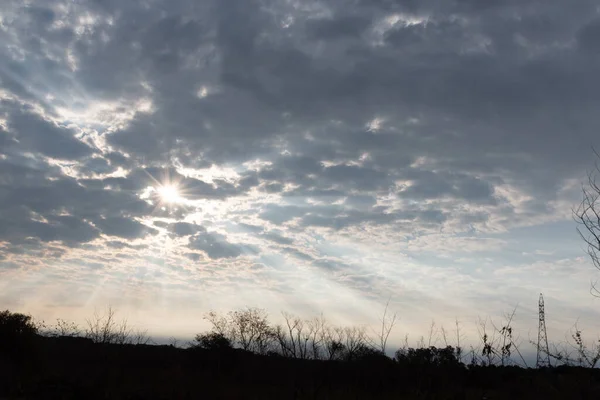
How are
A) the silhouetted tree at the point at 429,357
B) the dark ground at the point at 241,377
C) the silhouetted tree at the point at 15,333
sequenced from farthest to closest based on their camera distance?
1. the silhouetted tree at the point at 429,357
2. the silhouetted tree at the point at 15,333
3. the dark ground at the point at 241,377


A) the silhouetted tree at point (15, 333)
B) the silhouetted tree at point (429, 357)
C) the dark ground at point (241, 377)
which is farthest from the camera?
the silhouetted tree at point (429, 357)

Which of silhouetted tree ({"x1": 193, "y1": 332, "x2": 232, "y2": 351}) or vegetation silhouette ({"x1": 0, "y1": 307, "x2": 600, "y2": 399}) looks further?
silhouetted tree ({"x1": 193, "y1": 332, "x2": 232, "y2": 351})

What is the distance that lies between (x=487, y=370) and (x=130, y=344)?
133ft

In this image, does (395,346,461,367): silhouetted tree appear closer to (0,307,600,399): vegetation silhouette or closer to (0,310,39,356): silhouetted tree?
(0,307,600,399): vegetation silhouette

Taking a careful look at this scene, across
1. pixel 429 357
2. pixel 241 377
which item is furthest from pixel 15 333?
pixel 429 357

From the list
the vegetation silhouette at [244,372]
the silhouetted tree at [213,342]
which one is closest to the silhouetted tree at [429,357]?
the vegetation silhouette at [244,372]

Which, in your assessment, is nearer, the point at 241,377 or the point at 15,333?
the point at 15,333

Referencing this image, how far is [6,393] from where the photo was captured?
20.6 metres

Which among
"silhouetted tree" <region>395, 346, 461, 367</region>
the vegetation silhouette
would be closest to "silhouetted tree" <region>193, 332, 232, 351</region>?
the vegetation silhouette

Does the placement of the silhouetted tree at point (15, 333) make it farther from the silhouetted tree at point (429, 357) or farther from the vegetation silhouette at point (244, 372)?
the silhouetted tree at point (429, 357)

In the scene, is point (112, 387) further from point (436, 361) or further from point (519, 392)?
point (436, 361)

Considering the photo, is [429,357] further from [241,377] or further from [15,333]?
[15,333]

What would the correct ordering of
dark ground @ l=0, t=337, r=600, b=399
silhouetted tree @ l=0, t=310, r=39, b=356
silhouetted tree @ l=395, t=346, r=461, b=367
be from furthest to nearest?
silhouetted tree @ l=395, t=346, r=461, b=367, silhouetted tree @ l=0, t=310, r=39, b=356, dark ground @ l=0, t=337, r=600, b=399

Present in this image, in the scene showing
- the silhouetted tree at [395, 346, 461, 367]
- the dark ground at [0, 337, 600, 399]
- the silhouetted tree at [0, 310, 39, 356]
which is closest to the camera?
the dark ground at [0, 337, 600, 399]
